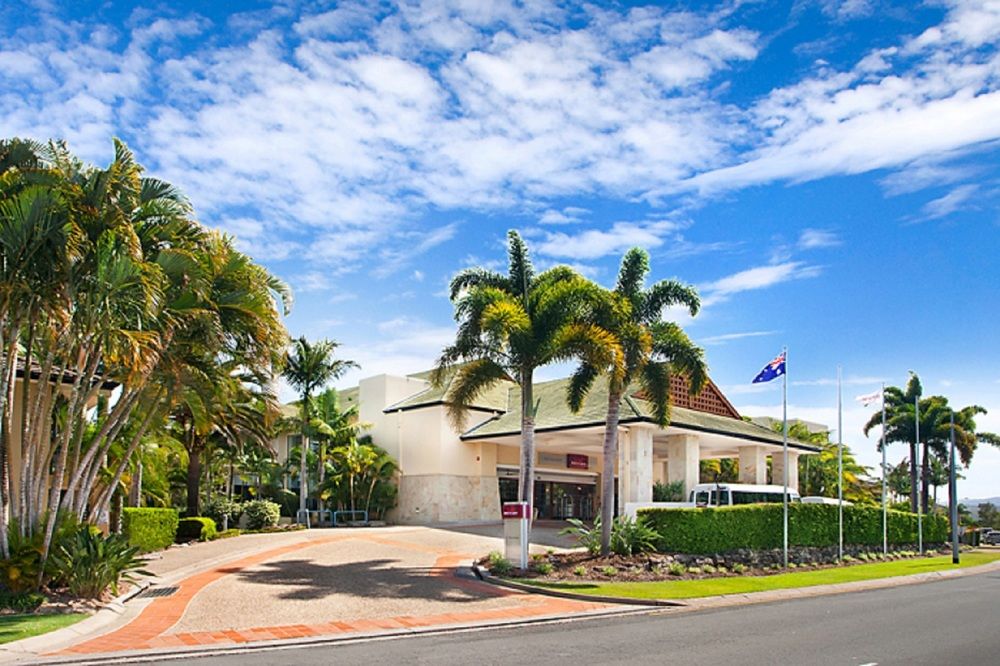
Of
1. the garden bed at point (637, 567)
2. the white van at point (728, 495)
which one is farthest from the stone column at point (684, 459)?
the garden bed at point (637, 567)

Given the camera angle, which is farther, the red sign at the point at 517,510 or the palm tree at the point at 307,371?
the palm tree at the point at 307,371

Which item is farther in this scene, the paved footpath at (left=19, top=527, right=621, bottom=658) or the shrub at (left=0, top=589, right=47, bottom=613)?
the shrub at (left=0, top=589, right=47, bottom=613)

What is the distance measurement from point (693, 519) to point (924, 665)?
575 inches

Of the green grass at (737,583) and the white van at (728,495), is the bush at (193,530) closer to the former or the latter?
the green grass at (737,583)

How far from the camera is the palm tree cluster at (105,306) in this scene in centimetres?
1541

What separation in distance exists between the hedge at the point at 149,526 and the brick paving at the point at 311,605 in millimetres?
3052

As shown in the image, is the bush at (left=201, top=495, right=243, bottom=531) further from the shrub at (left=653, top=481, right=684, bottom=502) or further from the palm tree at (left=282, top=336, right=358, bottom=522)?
the shrub at (left=653, top=481, right=684, bottom=502)

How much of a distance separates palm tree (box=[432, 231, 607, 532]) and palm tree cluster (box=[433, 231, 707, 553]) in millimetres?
30

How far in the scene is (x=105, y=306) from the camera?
15375mm

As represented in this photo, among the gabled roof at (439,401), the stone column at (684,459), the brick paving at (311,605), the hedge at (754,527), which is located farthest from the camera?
the gabled roof at (439,401)

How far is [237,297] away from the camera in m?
18.6

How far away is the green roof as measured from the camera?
34750 mm

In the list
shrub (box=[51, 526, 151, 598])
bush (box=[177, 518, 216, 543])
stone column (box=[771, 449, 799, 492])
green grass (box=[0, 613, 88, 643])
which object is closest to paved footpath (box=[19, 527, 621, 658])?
green grass (box=[0, 613, 88, 643])

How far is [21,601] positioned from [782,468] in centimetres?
3536
